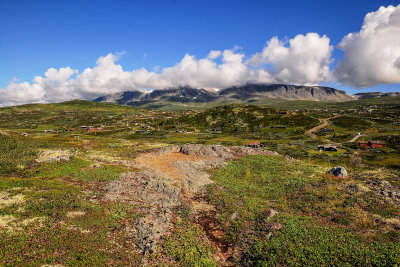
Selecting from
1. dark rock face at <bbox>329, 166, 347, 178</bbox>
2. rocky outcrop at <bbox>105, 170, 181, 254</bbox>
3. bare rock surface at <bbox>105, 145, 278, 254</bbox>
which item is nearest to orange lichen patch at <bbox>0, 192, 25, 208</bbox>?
rocky outcrop at <bbox>105, 170, 181, 254</bbox>

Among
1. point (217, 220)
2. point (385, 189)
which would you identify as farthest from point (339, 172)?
point (217, 220)

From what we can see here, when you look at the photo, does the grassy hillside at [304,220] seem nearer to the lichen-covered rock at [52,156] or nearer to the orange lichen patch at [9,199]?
the orange lichen patch at [9,199]

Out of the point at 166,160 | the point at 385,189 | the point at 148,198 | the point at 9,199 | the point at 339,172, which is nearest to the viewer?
the point at 9,199

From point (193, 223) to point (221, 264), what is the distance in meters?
6.99

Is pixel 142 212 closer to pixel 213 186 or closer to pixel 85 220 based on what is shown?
pixel 85 220

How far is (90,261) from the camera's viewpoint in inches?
703

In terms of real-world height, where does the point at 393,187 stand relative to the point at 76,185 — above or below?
below

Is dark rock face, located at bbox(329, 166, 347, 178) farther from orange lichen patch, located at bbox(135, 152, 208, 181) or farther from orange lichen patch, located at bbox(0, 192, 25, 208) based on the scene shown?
orange lichen patch, located at bbox(0, 192, 25, 208)

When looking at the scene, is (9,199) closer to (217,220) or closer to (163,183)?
(163,183)

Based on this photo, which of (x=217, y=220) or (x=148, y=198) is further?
(x=148, y=198)

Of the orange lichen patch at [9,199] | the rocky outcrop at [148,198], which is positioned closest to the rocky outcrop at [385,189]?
the rocky outcrop at [148,198]

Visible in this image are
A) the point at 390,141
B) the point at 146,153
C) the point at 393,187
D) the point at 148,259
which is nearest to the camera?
the point at 148,259

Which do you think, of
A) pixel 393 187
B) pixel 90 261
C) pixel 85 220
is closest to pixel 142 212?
pixel 85 220

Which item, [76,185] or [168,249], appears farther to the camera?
A: [76,185]
